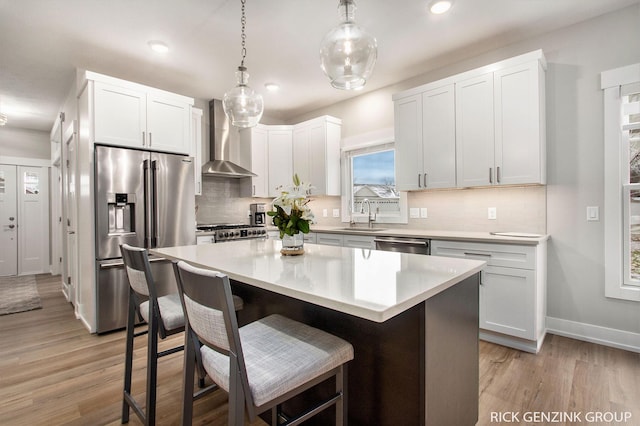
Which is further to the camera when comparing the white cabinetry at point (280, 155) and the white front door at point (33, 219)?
the white front door at point (33, 219)

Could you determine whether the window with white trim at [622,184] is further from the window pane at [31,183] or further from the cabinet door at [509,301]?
the window pane at [31,183]

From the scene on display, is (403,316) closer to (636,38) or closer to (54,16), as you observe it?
(636,38)

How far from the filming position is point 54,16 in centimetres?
256

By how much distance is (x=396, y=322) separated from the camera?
1316 mm

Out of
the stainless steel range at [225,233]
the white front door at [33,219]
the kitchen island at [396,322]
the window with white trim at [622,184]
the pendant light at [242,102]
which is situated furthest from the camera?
the white front door at [33,219]

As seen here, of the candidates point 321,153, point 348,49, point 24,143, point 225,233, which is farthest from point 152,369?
point 24,143

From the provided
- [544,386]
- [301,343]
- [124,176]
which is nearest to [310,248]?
[301,343]

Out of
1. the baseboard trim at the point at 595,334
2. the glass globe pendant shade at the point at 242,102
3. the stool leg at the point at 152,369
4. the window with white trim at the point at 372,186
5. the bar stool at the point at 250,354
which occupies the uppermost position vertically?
the glass globe pendant shade at the point at 242,102

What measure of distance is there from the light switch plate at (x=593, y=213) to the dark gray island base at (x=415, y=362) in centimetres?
191

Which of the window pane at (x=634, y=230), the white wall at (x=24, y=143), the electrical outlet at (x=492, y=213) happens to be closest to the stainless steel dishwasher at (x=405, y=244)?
the electrical outlet at (x=492, y=213)

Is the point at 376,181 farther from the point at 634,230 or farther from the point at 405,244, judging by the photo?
the point at 634,230

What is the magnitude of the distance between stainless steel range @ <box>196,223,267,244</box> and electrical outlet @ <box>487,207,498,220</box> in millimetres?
2725

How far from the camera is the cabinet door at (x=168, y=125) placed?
3398 mm

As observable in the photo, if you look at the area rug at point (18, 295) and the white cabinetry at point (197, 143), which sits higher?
the white cabinetry at point (197, 143)
